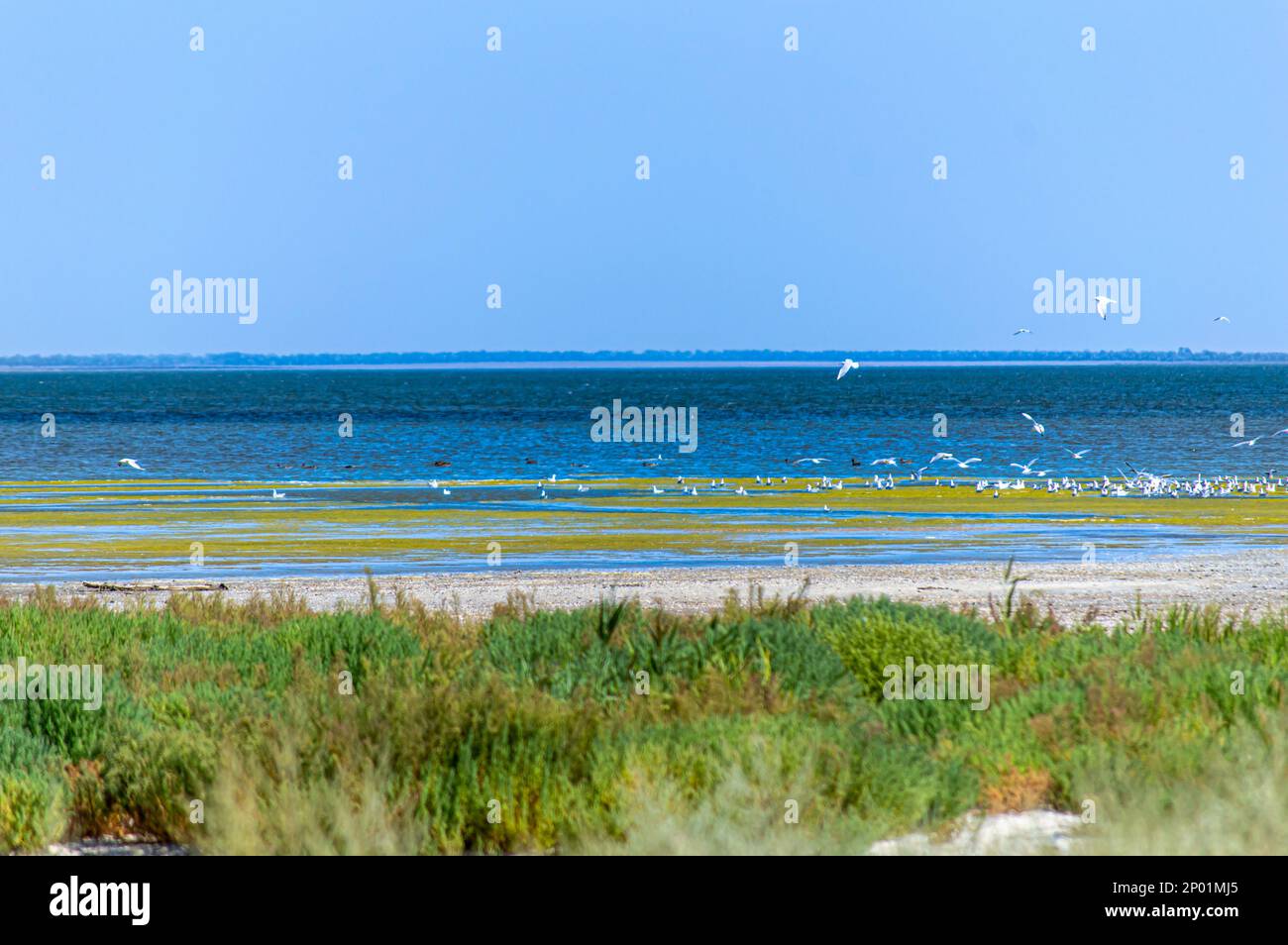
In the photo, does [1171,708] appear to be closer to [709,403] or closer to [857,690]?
[857,690]

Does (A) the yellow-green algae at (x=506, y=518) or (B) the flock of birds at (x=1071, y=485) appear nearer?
(A) the yellow-green algae at (x=506, y=518)

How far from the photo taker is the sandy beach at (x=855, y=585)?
18641 mm

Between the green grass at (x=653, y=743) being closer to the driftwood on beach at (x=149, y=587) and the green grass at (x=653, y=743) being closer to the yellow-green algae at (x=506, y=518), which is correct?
the driftwood on beach at (x=149, y=587)

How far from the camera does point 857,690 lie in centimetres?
1006

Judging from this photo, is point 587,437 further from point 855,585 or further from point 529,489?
point 855,585

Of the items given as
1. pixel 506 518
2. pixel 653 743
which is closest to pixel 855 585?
pixel 653 743

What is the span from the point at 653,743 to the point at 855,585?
13.0 metres

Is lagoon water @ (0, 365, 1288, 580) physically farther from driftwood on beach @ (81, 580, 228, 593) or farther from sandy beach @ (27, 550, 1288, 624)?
driftwood on beach @ (81, 580, 228, 593)

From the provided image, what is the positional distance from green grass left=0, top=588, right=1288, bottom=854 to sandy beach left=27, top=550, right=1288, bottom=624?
6352mm

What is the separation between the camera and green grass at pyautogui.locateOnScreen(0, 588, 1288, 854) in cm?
737

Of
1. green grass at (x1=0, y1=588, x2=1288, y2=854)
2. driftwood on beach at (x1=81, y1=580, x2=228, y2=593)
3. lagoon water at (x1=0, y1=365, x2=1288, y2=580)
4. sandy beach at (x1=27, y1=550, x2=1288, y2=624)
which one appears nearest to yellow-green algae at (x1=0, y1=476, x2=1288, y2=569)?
lagoon water at (x1=0, y1=365, x2=1288, y2=580)

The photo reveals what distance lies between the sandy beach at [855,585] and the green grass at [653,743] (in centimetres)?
635

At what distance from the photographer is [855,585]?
20.9 meters

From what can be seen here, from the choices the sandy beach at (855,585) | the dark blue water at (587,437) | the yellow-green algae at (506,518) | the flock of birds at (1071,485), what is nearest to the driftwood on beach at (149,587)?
the sandy beach at (855,585)
